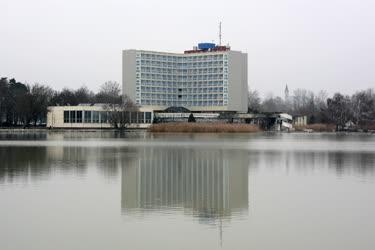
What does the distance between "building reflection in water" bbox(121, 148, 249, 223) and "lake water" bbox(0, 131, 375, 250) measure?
1.6 inches

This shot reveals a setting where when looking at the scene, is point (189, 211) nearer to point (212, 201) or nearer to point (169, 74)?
point (212, 201)

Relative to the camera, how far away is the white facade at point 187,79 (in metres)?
158

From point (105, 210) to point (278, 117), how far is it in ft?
436

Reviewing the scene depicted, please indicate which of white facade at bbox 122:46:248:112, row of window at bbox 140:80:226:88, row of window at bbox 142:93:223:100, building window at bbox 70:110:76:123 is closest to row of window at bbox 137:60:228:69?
white facade at bbox 122:46:248:112

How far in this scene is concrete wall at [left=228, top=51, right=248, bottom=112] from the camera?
159000 mm

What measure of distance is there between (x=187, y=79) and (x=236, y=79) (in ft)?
46.1

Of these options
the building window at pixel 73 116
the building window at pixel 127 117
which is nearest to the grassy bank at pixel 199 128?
the building window at pixel 127 117

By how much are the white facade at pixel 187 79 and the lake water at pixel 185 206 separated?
125 m

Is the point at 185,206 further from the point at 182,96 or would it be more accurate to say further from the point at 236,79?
the point at 182,96

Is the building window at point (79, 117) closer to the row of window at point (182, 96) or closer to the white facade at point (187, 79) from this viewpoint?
the white facade at point (187, 79)

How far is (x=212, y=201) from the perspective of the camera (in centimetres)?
2072

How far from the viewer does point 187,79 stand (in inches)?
6501

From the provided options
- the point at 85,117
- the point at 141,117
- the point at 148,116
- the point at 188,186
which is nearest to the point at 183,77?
the point at 148,116

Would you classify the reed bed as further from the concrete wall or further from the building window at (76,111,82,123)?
the building window at (76,111,82,123)
